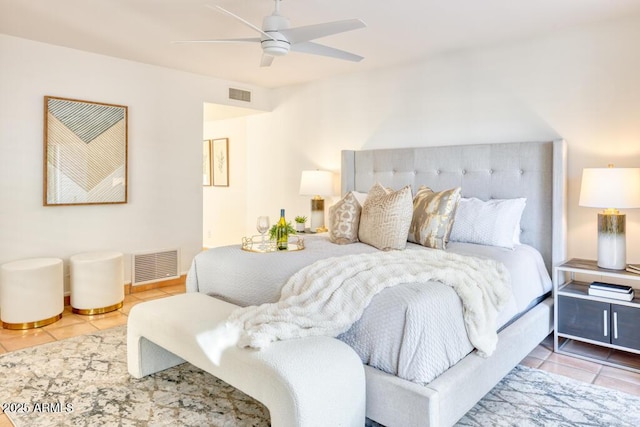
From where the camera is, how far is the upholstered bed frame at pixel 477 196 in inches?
70.8

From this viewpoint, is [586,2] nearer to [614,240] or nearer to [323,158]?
[614,240]

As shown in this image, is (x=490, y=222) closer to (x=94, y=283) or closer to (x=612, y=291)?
(x=612, y=291)

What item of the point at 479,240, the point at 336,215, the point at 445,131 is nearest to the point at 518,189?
the point at 479,240

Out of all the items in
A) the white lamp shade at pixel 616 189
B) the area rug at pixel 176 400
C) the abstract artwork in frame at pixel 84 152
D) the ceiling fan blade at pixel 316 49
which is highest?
the ceiling fan blade at pixel 316 49

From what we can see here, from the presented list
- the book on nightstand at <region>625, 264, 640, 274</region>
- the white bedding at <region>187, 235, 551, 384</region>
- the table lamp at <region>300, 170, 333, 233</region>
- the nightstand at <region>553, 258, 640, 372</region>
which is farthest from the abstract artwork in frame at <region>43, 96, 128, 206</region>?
the book on nightstand at <region>625, 264, 640, 274</region>

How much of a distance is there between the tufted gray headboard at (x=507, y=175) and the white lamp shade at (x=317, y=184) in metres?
0.61

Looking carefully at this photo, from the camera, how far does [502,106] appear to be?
368 centimetres

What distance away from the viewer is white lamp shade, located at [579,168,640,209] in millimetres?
2725

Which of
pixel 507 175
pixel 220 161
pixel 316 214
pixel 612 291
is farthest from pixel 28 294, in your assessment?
pixel 612 291

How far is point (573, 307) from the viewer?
294 centimetres

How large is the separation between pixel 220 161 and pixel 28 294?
3.66 meters

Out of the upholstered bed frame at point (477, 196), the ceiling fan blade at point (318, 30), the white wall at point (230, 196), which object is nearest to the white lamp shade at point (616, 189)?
the upholstered bed frame at point (477, 196)

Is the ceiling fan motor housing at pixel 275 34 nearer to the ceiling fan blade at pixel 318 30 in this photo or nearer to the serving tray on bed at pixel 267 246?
the ceiling fan blade at pixel 318 30

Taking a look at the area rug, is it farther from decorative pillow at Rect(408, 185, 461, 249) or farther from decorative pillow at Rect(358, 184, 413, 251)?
decorative pillow at Rect(358, 184, 413, 251)
